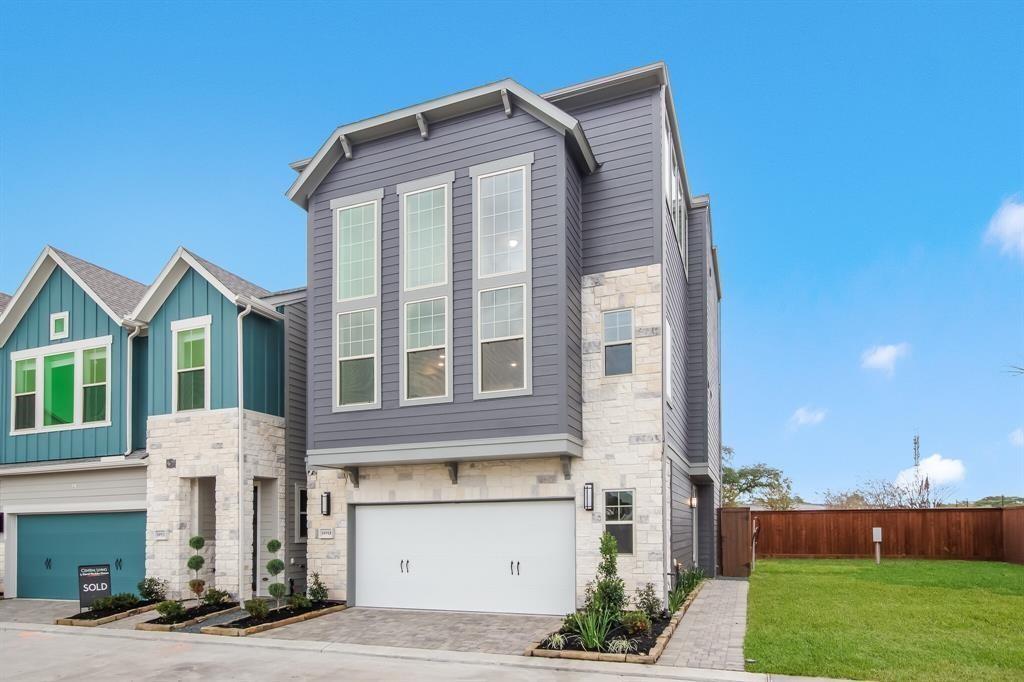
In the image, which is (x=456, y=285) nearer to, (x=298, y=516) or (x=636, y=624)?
(x=636, y=624)

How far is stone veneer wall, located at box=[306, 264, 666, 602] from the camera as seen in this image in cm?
1302

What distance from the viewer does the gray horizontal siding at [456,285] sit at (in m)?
13.1

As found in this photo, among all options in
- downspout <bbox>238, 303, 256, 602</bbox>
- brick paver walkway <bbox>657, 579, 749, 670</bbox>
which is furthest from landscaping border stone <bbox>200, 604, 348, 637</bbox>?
brick paver walkway <bbox>657, 579, 749, 670</bbox>

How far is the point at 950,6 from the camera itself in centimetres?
2406

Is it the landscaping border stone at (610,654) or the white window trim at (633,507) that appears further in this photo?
the white window trim at (633,507)

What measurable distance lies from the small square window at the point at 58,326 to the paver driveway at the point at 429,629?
9259 mm

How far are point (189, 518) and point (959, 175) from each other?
32.1 meters

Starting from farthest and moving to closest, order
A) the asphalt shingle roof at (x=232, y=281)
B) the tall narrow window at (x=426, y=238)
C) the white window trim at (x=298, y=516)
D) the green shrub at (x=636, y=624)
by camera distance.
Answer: the white window trim at (x=298, y=516) < the asphalt shingle roof at (x=232, y=281) < the tall narrow window at (x=426, y=238) < the green shrub at (x=636, y=624)

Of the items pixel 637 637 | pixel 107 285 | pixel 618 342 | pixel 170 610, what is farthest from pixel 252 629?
pixel 107 285

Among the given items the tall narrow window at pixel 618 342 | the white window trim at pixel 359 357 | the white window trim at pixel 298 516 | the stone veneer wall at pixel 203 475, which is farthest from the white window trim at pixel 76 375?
the tall narrow window at pixel 618 342

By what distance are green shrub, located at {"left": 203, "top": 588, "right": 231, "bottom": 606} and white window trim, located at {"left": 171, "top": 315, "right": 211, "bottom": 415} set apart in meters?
3.45

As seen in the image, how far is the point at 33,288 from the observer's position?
1842 centimetres

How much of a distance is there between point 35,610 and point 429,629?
8.69m

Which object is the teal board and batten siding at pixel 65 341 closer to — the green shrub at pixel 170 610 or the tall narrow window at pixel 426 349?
the green shrub at pixel 170 610
